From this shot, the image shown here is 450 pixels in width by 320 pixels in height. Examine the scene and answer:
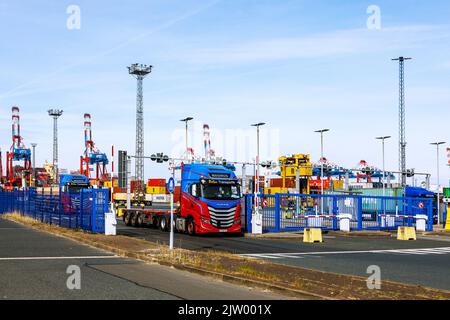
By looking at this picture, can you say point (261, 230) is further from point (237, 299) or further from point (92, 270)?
point (237, 299)

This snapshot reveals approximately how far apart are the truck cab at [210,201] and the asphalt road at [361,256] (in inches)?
68.0

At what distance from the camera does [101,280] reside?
12688 millimetres

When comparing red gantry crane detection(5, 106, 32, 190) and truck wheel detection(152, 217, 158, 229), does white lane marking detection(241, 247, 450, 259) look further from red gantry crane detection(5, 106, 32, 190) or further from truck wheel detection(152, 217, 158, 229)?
red gantry crane detection(5, 106, 32, 190)

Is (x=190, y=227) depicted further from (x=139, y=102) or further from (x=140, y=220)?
(x=139, y=102)

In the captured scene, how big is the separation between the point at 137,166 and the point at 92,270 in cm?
7603

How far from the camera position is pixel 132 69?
277 ft

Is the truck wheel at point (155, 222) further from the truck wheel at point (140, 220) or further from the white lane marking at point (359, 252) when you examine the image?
the white lane marking at point (359, 252)

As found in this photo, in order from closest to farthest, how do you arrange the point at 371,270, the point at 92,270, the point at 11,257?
the point at 92,270 < the point at 371,270 < the point at 11,257

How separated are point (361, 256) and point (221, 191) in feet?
33.7

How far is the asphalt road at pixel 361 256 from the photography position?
1486cm

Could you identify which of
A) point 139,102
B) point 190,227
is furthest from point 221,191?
point 139,102

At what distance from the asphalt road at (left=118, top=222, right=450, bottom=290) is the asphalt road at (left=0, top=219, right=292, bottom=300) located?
4065mm

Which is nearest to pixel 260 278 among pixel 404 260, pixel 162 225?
pixel 404 260
